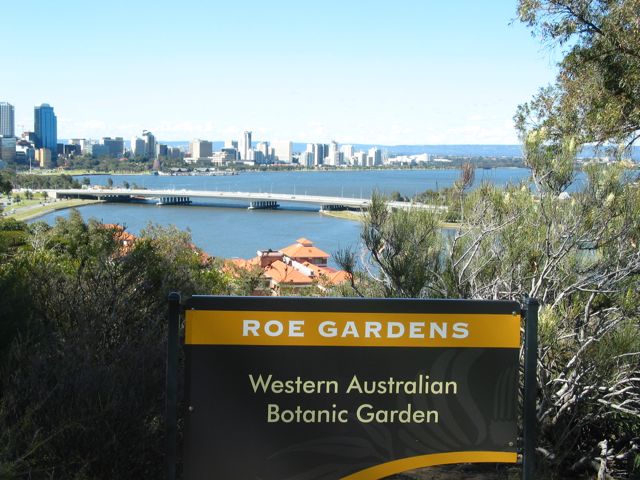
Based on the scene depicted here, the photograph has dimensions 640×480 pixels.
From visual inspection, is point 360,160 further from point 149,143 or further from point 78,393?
point 78,393

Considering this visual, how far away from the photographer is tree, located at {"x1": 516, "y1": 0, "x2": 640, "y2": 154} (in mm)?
6352

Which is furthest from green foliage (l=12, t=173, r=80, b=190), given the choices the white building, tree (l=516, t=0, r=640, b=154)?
the white building

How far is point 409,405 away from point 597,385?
2.46m

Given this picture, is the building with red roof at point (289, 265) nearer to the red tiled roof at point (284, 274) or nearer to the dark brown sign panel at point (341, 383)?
the red tiled roof at point (284, 274)

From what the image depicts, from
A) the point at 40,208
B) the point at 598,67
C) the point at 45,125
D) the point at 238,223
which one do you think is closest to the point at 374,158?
the point at 45,125

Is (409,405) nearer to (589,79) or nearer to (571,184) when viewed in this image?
(571,184)

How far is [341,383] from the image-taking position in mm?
1650

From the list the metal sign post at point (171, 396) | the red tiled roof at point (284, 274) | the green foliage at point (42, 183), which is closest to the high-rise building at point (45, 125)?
the green foliage at point (42, 183)

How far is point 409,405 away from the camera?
1.66 metres

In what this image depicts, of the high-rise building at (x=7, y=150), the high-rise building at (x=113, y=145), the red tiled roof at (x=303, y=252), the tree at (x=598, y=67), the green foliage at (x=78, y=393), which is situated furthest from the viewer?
the high-rise building at (x=113, y=145)

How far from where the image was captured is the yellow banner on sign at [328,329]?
1.62 m

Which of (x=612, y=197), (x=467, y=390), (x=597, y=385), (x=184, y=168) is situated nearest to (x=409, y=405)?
(x=467, y=390)

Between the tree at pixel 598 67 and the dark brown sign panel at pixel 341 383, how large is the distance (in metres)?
4.98

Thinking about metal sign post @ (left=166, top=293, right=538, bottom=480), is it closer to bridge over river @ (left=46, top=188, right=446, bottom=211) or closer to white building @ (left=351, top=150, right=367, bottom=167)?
bridge over river @ (left=46, top=188, right=446, bottom=211)
